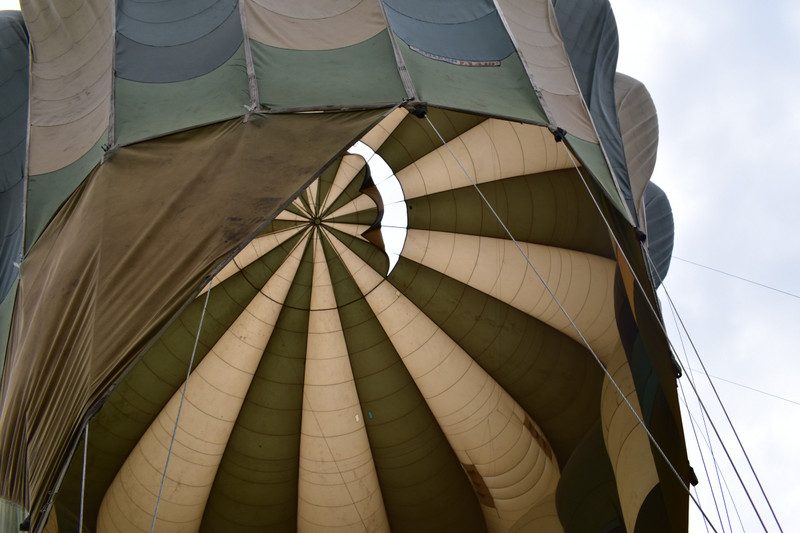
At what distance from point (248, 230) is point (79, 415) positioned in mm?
1403

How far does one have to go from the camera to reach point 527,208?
804 cm

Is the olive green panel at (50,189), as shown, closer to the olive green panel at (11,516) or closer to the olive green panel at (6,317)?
the olive green panel at (6,317)

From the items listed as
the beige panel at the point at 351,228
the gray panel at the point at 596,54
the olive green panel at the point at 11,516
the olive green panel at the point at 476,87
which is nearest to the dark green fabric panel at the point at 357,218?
the beige panel at the point at 351,228

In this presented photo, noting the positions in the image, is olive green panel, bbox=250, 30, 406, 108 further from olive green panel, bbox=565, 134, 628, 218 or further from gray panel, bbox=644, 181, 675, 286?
gray panel, bbox=644, 181, 675, 286

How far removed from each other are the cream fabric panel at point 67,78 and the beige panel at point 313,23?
1160mm

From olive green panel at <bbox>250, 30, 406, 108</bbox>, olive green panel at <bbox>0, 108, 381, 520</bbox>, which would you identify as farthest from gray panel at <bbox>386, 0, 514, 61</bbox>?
olive green panel at <bbox>0, 108, 381, 520</bbox>

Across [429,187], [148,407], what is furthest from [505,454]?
[148,407]

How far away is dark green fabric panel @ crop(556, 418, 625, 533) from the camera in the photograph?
23.3 feet

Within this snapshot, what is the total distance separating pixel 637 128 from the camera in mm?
7344

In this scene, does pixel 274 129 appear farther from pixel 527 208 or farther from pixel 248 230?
pixel 527 208

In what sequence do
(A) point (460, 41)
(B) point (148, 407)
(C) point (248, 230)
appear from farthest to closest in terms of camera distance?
1. (B) point (148, 407)
2. (A) point (460, 41)
3. (C) point (248, 230)

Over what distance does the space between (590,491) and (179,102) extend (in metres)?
5.68

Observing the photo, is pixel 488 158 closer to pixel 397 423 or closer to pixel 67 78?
pixel 397 423

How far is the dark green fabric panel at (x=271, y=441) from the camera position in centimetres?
819
